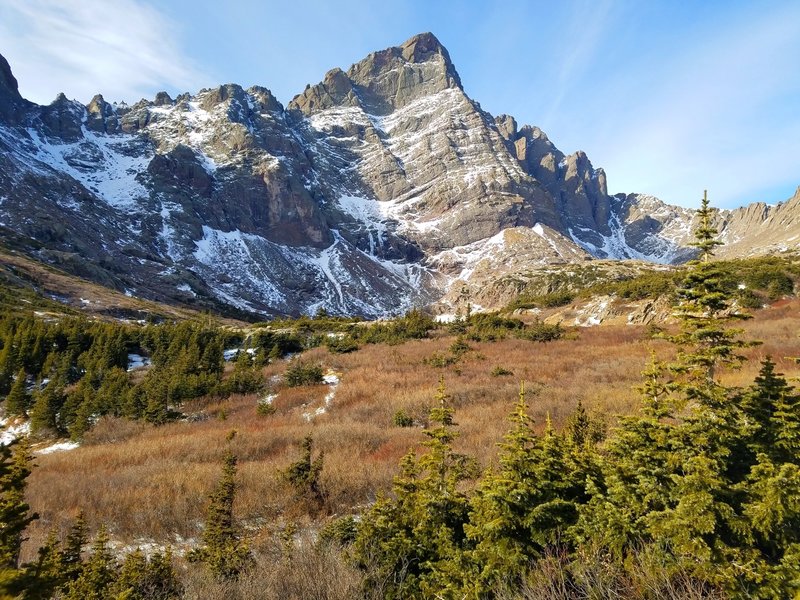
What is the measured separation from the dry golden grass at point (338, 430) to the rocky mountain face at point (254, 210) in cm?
7569

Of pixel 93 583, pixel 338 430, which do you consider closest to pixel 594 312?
pixel 338 430

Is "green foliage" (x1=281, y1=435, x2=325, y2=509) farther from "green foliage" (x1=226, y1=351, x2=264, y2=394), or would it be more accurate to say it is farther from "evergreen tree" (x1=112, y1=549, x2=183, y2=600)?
"green foliage" (x1=226, y1=351, x2=264, y2=394)

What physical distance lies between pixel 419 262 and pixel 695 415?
148334 millimetres

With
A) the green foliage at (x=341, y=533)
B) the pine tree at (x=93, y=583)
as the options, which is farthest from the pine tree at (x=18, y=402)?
the green foliage at (x=341, y=533)

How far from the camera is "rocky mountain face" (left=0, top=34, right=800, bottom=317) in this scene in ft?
329

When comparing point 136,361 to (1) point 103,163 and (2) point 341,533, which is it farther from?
(1) point 103,163

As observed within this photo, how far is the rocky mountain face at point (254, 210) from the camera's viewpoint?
10019cm

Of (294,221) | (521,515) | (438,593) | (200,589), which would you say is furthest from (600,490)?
(294,221)

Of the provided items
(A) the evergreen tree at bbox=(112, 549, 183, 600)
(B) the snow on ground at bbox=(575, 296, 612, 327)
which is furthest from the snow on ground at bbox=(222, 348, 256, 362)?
(A) the evergreen tree at bbox=(112, 549, 183, 600)

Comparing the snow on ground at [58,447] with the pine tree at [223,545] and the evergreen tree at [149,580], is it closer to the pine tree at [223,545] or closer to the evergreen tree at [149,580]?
the pine tree at [223,545]

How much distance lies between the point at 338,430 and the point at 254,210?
5509 inches

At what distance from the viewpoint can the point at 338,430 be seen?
42.9ft

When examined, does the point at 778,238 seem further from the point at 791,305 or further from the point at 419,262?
the point at 791,305

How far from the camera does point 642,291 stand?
3128cm
